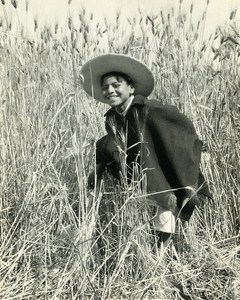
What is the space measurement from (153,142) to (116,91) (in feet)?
0.87

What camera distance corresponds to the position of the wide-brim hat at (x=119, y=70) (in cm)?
206

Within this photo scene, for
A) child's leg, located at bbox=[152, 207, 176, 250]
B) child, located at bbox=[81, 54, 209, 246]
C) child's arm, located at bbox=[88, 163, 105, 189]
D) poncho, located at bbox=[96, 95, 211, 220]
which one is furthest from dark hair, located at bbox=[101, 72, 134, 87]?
child's leg, located at bbox=[152, 207, 176, 250]

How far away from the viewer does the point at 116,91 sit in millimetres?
2086

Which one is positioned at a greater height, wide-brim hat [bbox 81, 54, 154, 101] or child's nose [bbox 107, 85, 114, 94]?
wide-brim hat [bbox 81, 54, 154, 101]

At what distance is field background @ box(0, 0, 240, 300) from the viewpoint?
170 cm

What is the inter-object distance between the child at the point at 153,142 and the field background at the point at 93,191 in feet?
0.38

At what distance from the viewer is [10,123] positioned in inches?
80.3

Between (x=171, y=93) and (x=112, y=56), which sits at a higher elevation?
(x=112, y=56)

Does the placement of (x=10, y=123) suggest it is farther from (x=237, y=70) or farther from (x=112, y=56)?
(x=237, y=70)

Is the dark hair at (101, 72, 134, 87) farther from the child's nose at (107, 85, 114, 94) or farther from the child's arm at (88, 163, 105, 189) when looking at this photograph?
the child's arm at (88, 163, 105, 189)

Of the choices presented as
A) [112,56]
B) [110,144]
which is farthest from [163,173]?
[112,56]

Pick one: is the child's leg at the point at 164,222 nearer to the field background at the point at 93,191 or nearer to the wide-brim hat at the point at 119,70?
the field background at the point at 93,191

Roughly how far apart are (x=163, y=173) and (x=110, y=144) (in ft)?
0.85

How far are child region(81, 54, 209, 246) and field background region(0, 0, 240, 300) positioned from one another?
0.38ft
